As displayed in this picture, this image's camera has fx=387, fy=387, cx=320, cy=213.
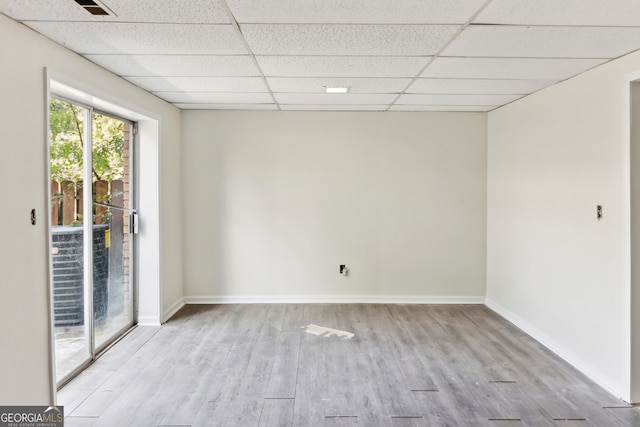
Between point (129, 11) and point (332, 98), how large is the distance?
229cm

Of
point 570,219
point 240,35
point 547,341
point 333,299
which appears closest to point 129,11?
point 240,35

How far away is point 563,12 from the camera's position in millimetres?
1992

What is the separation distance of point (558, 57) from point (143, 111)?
3479 mm

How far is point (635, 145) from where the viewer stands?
2625 mm

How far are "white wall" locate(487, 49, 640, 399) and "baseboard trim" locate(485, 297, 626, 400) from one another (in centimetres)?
1

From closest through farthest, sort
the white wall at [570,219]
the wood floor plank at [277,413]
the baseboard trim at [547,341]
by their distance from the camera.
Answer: the wood floor plank at [277,413] < the white wall at [570,219] < the baseboard trim at [547,341]

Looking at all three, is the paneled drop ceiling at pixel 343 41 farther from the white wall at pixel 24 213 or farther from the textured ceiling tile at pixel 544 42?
the white wall at pixel 24 213

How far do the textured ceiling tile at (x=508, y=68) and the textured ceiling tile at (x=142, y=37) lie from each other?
1.51 metres

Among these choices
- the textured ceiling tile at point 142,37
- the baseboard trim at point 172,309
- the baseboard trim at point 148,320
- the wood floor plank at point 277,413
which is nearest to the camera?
the textured ceiling tile at point 142,37

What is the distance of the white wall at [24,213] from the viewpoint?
2.05 m

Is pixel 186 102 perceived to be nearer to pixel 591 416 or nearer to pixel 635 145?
pixel 635 145

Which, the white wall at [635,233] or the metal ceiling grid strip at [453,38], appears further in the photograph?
the white wall at [635,233]

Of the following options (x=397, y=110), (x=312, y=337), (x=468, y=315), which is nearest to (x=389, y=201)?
(x=397, y=110)

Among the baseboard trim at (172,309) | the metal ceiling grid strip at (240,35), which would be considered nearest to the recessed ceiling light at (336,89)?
the metal ceiling grid strip at (240,35)
